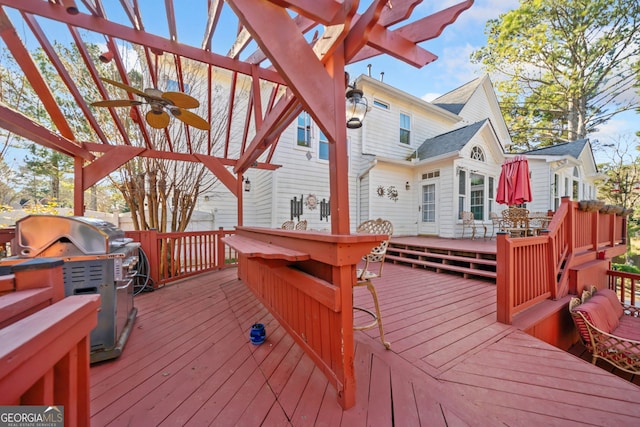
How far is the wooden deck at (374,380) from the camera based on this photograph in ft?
4.87

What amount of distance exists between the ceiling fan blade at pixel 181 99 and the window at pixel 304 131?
4434 millimetres

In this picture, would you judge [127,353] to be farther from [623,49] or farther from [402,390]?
[623,49]

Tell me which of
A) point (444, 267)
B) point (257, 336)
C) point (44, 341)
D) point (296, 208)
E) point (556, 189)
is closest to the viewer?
point (44, 341)

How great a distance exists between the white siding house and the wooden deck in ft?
15.1

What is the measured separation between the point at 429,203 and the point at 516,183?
2581 mm

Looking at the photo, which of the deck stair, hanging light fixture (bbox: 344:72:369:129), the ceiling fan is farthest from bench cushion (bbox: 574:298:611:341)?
the ceiling fan

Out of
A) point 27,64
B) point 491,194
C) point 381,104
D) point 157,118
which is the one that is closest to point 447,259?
point 491,194

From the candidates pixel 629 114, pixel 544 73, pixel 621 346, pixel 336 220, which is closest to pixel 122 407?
pixel 336 220

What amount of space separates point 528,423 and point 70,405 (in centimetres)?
224

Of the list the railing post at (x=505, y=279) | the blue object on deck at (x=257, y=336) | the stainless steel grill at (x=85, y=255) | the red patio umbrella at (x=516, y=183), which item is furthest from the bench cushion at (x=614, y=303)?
the stainless steel grill at (x=85, y=255)

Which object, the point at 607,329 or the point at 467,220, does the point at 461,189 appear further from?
the point at 607,329

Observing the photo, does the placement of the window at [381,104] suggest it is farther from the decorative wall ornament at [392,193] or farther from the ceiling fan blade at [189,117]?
the ceiling fan blade at [189,117]

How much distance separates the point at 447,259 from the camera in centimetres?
511

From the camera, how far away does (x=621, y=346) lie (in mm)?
2668
